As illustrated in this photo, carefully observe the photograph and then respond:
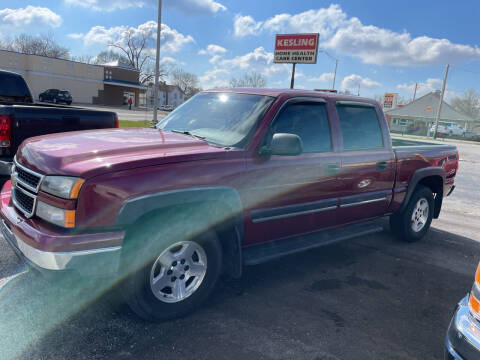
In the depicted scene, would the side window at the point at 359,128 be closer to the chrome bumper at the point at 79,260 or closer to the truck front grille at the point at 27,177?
the chrome bumper at the point at 79,260

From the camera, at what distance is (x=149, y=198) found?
8.66ft

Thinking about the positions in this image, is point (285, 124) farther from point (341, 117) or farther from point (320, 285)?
point (320, 285)

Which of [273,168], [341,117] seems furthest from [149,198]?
[341,117]

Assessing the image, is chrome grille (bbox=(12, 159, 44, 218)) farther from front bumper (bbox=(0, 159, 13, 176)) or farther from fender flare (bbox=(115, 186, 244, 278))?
front bumper (bbox=(0, 159, 13, 176))

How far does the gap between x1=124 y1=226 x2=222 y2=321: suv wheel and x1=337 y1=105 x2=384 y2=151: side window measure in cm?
205

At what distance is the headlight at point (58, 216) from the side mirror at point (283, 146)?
1641 millimetres

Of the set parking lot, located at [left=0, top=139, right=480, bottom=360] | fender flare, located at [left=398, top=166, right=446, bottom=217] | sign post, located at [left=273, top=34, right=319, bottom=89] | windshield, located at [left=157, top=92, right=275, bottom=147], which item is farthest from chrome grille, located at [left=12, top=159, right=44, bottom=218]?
sign post, located at [left=273, top=34, right=319, bottom=89]

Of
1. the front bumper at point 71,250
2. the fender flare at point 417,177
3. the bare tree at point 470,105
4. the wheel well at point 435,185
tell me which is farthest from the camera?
the bare tree at point 470,105

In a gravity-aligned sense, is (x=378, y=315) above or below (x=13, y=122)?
below

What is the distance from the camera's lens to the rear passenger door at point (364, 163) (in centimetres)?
424

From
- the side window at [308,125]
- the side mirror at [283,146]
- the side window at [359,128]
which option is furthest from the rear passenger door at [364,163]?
the side mirror at [283,146]

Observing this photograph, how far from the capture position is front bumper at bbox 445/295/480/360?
6.82ft

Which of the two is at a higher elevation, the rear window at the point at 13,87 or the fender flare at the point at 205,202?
the rear window at the point at 13,87

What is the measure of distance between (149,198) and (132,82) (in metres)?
59.8
